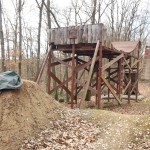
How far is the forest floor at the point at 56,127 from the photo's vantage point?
7.70 metres

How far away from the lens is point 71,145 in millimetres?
7750

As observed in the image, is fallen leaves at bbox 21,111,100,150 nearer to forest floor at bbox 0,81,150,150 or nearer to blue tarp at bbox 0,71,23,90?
forest floor at bbox 0,81,150,150

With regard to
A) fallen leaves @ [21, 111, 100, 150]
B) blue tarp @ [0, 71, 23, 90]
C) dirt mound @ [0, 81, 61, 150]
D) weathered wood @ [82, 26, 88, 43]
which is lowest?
fallen leaves @ [21, 111, 100, 150]

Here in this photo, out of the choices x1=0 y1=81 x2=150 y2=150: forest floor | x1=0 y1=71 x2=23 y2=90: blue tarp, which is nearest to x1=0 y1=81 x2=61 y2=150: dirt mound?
x1=0 y1=81 x2=150 y2=150: forest floor

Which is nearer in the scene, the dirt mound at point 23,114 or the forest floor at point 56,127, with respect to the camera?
the dirt mound at point 23,114

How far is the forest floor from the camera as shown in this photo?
770cm

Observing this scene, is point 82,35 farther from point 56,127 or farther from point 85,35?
point 56,127

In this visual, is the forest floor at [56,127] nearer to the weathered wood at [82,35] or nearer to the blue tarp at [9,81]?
the blue tarp at [9,81]

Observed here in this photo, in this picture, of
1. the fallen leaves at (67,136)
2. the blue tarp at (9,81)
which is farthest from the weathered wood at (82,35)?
the blue tarp at (9,81)

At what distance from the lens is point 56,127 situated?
870 centimetres

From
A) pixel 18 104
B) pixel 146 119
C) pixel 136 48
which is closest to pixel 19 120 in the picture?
pixel 18 104

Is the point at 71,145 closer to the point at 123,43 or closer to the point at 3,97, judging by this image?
the point at 3,97

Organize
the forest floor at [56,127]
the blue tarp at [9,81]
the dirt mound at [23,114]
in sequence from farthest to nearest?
1. the blue tarp at [9,81]
2. the forest floor at [56,127]
3. the dirt mound at [23,114]

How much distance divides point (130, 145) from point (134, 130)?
2.98 ft
